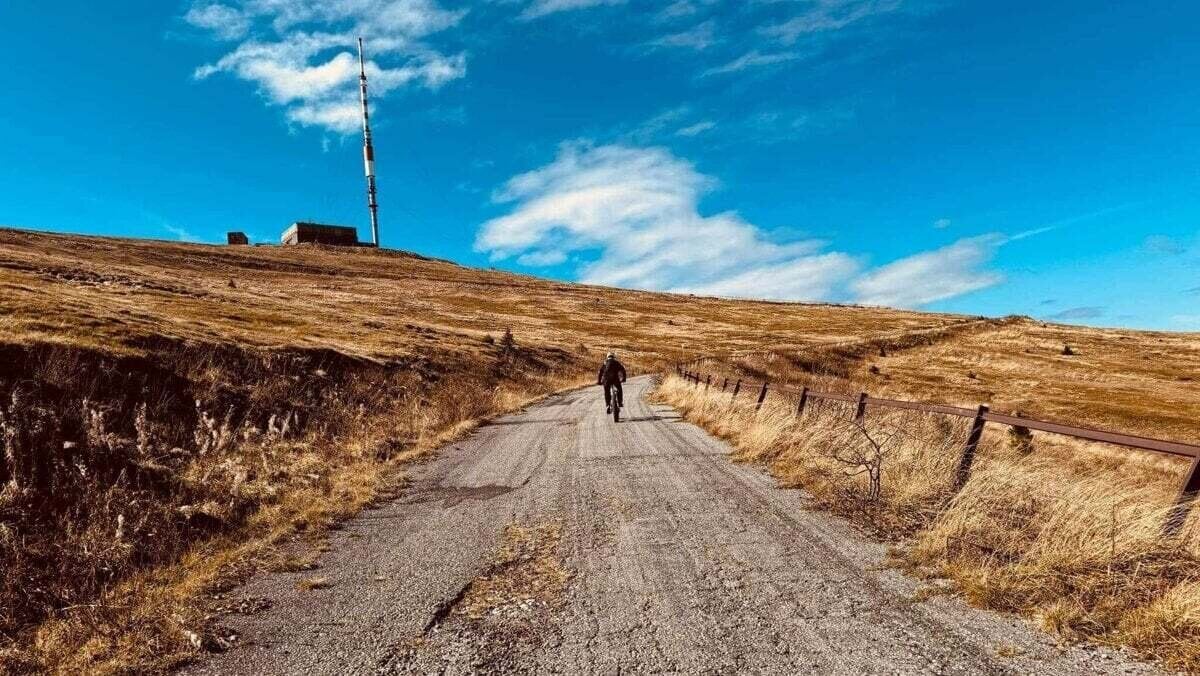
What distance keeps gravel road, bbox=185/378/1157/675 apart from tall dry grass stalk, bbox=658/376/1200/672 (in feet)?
1.18

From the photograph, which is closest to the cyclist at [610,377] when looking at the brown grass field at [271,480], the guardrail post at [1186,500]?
the brown grass field at [271,480]

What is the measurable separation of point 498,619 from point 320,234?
165 meters

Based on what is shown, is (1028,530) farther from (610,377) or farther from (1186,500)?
(610,377)

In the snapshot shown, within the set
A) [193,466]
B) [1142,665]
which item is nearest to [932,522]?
[1142,665]

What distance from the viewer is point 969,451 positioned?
7.88m

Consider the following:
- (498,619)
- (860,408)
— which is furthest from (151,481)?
(860,408)

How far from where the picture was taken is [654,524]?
770 cm

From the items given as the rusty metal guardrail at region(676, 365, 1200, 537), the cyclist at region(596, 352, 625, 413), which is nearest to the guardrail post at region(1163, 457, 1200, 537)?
the rusty metal guardrail at region(676, 365, 1200, 537)

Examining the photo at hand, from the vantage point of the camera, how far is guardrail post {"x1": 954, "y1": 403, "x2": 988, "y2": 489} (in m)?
7.71

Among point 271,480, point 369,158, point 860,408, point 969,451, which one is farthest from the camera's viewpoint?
point 369,158

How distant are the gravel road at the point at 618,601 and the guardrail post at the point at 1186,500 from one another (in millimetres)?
1857

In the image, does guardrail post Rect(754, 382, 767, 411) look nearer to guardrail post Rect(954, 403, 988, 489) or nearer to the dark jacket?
the dark jacket

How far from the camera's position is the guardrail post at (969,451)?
7.71 meters

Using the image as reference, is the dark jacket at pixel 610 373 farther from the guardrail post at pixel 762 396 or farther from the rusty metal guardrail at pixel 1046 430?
the rusty metal guardrail at pixel 1046 430
